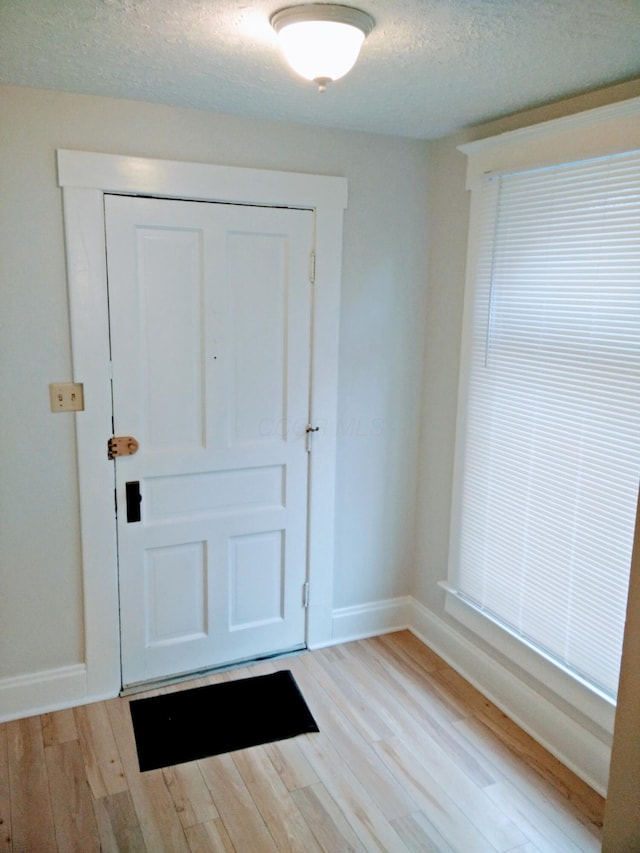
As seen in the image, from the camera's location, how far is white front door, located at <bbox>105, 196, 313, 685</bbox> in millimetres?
2480

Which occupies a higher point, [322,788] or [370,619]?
[370,619]

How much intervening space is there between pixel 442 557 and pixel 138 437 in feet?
5.02

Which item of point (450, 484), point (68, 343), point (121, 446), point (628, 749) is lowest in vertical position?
point (628, 749)

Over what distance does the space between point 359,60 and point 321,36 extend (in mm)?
327

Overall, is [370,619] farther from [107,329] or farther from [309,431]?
[107,329]

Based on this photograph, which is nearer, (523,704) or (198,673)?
(523,704)

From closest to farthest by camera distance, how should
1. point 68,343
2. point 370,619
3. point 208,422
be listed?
point 68,343 < point 208,422 < point 370,619

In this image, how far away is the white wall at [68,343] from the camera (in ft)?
7.44

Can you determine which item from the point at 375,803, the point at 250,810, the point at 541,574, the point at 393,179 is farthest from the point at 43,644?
the point at 393,179

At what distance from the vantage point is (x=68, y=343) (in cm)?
238

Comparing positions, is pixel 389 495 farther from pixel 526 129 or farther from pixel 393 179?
pixel 526 129

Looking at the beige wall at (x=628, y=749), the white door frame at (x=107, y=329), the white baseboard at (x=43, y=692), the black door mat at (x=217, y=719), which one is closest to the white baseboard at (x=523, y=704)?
the white door frame at (x=107, y=329)

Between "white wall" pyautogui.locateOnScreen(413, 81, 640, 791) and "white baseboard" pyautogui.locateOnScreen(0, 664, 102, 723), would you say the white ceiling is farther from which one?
"white baseboard" pyautogui.locateOnScreen(0, 664, 102, 723)

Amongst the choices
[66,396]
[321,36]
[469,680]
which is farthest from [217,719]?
[321,36]
